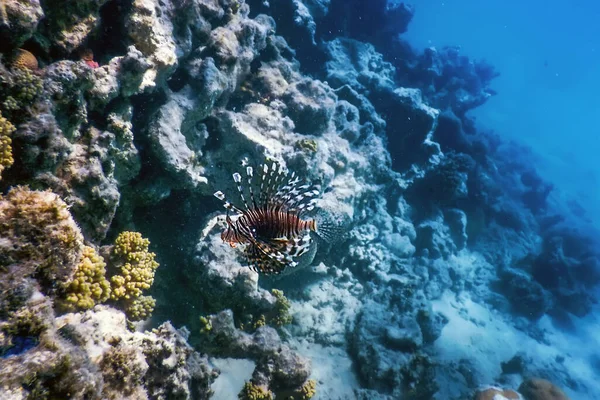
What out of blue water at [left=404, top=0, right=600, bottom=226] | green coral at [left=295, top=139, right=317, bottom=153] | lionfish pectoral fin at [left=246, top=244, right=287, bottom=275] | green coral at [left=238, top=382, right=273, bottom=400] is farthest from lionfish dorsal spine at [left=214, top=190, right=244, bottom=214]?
blue water at [left=404, top=0, right=600, bottom=226]

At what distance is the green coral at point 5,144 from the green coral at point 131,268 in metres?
1.46

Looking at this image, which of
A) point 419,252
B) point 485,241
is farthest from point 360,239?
point 485,241

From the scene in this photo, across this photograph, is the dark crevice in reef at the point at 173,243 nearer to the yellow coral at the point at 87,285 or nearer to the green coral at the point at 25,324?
the yellow coral at the point at 87,285

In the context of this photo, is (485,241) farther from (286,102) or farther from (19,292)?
(19,292)

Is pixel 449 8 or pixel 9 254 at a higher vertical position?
pixel 449 8

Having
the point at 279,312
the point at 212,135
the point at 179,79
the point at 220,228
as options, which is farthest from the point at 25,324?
the point at 212,135

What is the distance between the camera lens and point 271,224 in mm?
3375

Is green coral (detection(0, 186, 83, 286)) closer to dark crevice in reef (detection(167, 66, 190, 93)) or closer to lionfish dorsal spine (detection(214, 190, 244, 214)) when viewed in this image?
lionfish dorsal spine (detection(214, 190, 244, 214))

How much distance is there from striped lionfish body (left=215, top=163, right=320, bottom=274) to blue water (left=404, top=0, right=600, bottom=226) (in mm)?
42080

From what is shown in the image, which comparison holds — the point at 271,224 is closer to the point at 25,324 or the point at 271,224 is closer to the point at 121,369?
the point at 121,369

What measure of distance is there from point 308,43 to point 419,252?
309 inches

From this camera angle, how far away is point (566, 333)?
12.5 meters

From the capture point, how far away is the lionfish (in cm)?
312

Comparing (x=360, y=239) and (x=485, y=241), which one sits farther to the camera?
(x=485, y=241)
